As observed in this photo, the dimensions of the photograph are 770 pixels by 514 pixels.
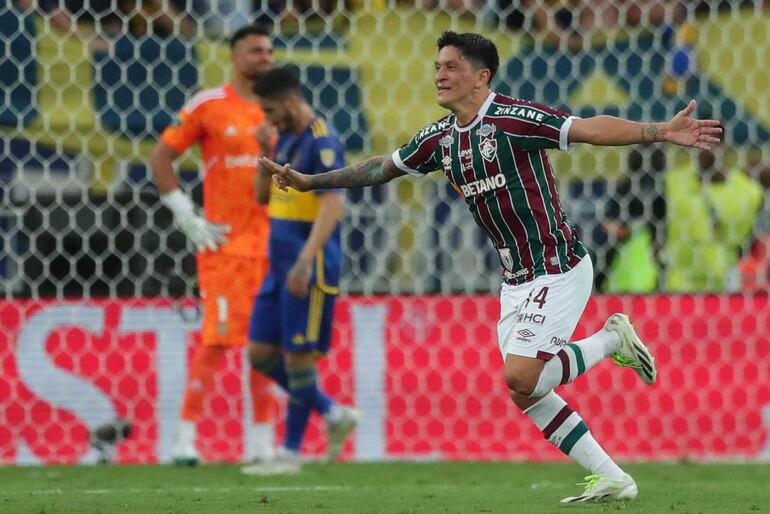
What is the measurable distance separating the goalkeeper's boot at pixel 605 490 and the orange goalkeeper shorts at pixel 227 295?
109 inches

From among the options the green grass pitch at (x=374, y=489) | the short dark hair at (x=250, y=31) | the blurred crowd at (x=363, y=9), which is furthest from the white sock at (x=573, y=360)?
the blurred crowd at (x=363, y=9)

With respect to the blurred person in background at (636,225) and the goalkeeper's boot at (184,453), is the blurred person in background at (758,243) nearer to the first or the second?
the blurred person in background at (636,225)

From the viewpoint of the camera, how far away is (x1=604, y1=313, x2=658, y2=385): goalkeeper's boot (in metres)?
5.83

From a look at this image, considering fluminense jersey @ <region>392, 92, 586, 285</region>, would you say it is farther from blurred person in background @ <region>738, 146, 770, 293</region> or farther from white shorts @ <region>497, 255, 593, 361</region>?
blurred person in background @ <region>738, 146, 770, 293</region>

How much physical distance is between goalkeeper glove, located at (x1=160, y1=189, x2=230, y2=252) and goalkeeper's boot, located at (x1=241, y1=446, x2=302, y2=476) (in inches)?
46.9

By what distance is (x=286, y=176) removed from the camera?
18.1ft

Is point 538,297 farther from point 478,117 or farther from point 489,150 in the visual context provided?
point 478,117

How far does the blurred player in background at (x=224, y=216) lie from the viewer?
7.79m

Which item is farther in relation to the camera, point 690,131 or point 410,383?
point 410,383

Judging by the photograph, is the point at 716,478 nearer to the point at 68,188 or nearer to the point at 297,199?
the point at 297,199

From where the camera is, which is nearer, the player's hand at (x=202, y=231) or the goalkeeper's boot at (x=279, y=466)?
the goalkeeper's boot at (x=279, y=466)

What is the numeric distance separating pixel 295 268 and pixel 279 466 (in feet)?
3.35

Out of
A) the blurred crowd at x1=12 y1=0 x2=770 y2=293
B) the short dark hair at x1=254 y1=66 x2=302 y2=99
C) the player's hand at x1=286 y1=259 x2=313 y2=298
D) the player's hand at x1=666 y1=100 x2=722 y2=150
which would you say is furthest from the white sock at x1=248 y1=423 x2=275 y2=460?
the player's hand at x1=666 y1=100 x2=722 y2=150

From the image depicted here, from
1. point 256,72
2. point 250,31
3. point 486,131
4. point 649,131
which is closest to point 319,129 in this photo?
point 256,72
